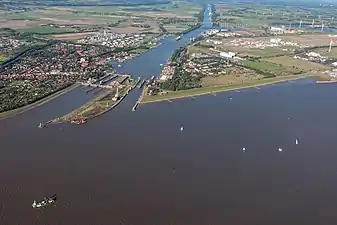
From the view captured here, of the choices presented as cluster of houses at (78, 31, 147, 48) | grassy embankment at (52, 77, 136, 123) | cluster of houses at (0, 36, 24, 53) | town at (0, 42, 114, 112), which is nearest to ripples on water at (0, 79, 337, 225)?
Answer: grassy embankment at (52, 77, 136, 123)

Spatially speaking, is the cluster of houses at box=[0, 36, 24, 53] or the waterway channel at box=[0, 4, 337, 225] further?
the cluster of houses at box=[0, 36, 24, 53]

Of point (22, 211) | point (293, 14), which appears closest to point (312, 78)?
point (22, 211)

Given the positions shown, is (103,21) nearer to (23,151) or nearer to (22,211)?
(23,151)

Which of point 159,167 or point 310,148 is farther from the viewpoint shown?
point 310,148

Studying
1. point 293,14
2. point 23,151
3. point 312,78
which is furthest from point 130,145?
point 293,14

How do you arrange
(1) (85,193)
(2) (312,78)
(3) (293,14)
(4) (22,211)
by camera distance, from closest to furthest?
1. (4) (22,211)
2. (1) (85,193)
3. (2) (312,78)
4. (3) (293,14)

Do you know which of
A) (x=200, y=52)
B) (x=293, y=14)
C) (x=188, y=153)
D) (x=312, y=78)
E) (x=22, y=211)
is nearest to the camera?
(x=22, y=211)

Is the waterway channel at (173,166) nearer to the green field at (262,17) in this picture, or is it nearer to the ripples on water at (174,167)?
the ripples on water at (174,167)

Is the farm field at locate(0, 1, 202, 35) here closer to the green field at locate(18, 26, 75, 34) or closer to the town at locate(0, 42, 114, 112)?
the green field at locate(18, 26, 75, 34)
